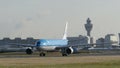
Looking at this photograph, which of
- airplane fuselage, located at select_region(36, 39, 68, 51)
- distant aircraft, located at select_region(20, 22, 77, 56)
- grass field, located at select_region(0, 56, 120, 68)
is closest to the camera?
grass field, located at select_region(0, 56, 120, 68)

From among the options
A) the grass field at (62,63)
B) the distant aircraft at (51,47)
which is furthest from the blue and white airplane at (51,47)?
the grass field at (62,63)

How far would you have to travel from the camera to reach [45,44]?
103750 millimetres

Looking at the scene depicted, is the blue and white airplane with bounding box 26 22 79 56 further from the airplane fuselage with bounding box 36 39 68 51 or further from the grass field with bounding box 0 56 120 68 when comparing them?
the grass field with bounding box 0 56 120 68

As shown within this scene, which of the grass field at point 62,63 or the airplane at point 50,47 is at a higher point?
the airplane at point 50,47

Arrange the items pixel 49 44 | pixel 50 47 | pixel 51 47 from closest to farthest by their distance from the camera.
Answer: pixel 49 44 → pixel 50 47 → pixel 51 47

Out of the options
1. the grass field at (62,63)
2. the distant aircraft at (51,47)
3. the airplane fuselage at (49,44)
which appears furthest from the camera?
the distant aircraft at (51,47)

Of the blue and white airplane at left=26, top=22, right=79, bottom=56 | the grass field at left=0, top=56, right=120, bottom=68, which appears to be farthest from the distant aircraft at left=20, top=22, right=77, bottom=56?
the grass field at left=0, top=56, right=120, bottom=68

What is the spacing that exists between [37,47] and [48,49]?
289 centimetres

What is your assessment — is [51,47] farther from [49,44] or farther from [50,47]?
[49,44]

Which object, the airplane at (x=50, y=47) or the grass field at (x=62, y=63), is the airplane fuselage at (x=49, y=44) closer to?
the airplane at (x=50, y=47)

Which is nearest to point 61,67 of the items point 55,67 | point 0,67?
point 55,67

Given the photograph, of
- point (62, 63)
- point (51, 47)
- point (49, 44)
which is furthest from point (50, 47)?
point (62, 63)

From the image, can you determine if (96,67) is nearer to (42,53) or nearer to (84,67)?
(84,67)

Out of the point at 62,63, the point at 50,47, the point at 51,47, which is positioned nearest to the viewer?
the point at 62,63
